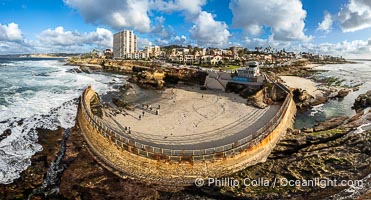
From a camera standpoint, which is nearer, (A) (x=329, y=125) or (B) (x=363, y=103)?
(A) (x=329, y=125)

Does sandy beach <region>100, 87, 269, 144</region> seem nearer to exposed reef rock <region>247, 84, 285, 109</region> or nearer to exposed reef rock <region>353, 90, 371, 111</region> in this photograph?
exposed reef rock <region>247, 84, 285, 109</region>

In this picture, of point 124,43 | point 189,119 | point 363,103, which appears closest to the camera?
point 189,119

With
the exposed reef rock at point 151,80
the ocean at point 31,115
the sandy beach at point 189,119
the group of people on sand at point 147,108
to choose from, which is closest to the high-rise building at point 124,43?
the exposed reef rock at point 151,80

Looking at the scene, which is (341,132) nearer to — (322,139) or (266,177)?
(322,139)

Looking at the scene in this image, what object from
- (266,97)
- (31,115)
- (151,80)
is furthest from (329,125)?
(151,80)

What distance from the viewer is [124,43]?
6191 inches

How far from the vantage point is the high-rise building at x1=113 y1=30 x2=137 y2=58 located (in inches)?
6201

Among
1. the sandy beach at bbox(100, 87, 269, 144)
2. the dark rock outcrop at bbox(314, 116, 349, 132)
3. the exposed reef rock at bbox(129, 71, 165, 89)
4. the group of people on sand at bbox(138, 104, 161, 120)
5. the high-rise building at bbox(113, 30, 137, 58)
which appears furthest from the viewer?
the high-rise building at bbox(113, 30, 137, 58)

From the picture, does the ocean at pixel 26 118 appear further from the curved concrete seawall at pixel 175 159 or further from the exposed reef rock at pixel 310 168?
the exposed reef rock at pixel 310 168

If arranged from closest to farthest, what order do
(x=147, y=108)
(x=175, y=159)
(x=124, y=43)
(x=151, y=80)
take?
1. (x=175, y=159)
2. (x=147, y=108)
3. (x=151, y=80)
4. (x=124, y=43)

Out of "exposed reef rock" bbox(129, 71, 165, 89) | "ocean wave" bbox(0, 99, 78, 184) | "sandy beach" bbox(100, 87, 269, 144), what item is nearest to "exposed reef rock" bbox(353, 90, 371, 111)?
"sandy beach" bbox(100, 87, 269, 144)

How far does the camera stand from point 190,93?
3806 cm

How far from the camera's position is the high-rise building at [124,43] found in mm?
157500

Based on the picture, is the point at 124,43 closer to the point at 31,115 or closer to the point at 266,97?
the point at 31,115
